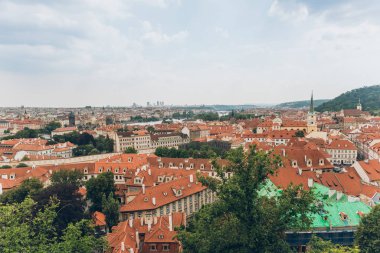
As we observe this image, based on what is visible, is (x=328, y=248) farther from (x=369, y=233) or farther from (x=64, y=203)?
(x=64, y=203)

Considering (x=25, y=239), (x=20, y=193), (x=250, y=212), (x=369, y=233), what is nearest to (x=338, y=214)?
(x=369, y=233)

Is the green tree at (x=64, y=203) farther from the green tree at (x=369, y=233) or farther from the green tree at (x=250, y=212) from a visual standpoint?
the green tree at (x=369, y=233)

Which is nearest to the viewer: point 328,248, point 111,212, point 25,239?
point 328,248

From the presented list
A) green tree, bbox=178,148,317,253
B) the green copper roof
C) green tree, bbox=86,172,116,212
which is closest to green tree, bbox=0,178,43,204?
green tree, bbox=86,172,116,212

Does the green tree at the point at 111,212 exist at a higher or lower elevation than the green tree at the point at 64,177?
lower

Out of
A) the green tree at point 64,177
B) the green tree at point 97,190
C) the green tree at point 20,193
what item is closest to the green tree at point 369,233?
the green tree at point 97,190

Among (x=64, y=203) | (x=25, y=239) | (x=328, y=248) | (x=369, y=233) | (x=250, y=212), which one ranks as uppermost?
(x=250, y=212)
